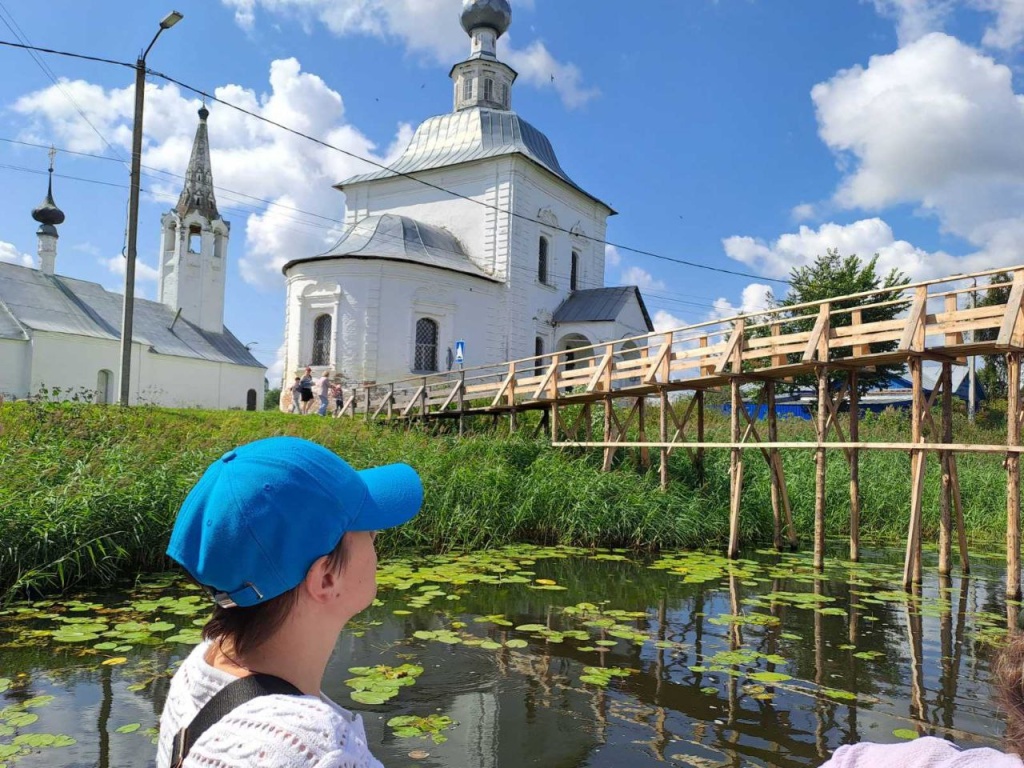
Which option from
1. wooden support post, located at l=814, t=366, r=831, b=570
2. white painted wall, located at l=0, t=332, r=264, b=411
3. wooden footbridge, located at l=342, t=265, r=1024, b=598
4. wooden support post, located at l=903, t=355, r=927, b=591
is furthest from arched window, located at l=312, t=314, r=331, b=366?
wooden support post, located at l=903, t=355, r=927, b=591

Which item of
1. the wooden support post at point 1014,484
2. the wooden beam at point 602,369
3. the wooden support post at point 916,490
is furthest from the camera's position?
the wooden beam at point 602,369

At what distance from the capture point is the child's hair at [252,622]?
Result: 4.48ft

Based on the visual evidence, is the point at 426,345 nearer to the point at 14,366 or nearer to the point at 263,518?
the point at 14,366

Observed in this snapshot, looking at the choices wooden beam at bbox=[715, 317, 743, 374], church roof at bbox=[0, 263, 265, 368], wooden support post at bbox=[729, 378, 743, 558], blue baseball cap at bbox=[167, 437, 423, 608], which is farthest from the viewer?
church roof at bbox=[0, 263, 265, 368]

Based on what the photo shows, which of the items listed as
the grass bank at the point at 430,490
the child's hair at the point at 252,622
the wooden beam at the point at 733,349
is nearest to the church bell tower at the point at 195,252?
the grass bank at the point at 430,490

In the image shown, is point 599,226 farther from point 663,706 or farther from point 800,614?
point 663,706

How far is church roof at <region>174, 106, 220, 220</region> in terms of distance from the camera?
32.9m

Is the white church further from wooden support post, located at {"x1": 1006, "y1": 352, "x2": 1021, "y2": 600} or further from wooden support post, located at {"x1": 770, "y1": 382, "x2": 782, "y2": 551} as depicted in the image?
wooden support post, located at {"x1": 1006, "y1": 352, "x2": 1021, "y2": 600}

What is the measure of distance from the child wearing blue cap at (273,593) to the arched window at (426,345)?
84.6 ft

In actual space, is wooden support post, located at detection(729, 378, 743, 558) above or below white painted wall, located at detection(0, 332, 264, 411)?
below

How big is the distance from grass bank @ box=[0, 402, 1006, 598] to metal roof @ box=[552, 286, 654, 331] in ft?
48.9

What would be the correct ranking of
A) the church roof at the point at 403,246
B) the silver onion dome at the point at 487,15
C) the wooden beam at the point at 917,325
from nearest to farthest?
the wooden beam at the point at 917,325 → the church roof at the point at 403,246 → the silver onion dome at the point at 487,15

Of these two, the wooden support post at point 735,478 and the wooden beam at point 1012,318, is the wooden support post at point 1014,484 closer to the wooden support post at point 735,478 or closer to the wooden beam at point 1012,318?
the wooden beam at point 1012,318

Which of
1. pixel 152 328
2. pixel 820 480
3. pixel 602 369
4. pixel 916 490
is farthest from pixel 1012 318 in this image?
pixel 152 328
